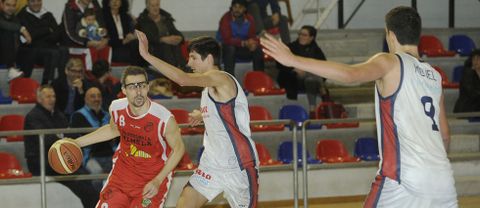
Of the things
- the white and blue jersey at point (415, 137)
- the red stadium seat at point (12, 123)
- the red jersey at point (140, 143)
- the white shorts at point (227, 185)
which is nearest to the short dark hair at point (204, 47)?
the red jersey at point (140, 143)

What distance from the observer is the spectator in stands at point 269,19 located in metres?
14.7

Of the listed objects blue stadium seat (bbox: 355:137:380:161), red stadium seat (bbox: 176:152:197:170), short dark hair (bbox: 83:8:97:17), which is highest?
short dark hair (bbox: 83:8:97:17)

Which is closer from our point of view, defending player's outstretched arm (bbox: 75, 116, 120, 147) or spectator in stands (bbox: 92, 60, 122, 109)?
defending player's outstretched arm (bbox: 75, 116, 120, 147)

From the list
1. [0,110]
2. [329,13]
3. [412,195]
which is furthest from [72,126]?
[329,13]

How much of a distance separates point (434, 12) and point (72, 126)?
865cm

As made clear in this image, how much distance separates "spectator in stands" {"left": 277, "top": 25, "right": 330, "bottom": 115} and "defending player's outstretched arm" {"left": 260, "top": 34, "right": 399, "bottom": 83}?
26.3ft

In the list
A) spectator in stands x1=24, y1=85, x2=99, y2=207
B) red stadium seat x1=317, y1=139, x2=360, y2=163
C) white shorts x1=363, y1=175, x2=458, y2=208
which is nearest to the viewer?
white shorts x1=363, y1=175, x2=458, y2=208

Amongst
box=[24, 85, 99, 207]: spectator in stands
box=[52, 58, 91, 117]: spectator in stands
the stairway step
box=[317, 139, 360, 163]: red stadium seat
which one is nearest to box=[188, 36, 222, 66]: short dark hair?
box=[24, 85, 99, 207]: spectator in stands

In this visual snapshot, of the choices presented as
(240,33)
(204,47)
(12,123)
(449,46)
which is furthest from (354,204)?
(449,46)

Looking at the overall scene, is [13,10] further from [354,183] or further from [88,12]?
[354,183]

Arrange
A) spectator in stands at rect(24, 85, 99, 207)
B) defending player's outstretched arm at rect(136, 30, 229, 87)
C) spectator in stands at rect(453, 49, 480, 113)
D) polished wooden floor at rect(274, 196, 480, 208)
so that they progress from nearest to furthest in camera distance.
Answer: defending player's outstretched arm at rect(136, 30, 229, 87) < spectator in stands at rect(24, 85, 99, 207) < polished wooden floor at rect(274, 196, 480, 208) < spectator in stands at rect(453, 49, 480, 113)

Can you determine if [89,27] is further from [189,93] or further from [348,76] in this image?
[348,76]

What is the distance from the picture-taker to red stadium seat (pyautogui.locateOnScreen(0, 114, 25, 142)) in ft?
38.3

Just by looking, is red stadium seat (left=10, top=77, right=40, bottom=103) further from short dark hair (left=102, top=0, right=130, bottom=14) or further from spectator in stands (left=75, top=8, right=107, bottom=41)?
short dark hair (left=102, top=0, right=130, bottom=14)
